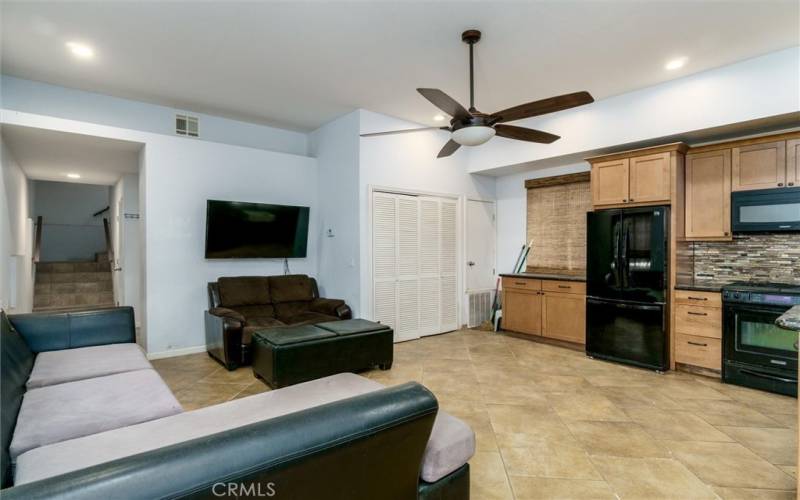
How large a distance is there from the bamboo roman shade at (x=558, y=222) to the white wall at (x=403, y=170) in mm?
912

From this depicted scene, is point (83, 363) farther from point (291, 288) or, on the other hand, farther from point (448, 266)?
point (448, 266)

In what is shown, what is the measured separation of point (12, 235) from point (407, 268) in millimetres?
4983

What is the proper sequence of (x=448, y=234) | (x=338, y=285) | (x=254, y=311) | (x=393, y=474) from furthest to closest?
(x=448, y=234)
(x=338, y=285)
(x=254, y=311)
(x=393, y=474)

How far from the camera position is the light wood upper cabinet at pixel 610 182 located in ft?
14.1

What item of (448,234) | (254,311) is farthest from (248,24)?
(448,234)

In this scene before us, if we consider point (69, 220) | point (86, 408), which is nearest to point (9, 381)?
point (86, 408)

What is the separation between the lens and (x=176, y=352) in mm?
4605

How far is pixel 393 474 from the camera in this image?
129 centimetres

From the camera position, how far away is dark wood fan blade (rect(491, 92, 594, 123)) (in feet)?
8.74

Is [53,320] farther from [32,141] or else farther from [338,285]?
[338,285]

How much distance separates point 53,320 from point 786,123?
6.73 m

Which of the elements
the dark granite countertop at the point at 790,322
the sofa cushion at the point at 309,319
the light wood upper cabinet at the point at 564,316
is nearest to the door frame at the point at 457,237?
the sofa cushion at the point at 309,319

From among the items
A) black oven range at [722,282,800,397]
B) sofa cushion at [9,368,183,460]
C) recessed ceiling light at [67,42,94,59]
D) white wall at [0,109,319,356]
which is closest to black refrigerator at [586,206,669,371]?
black oven range at [722,282,800,397]
